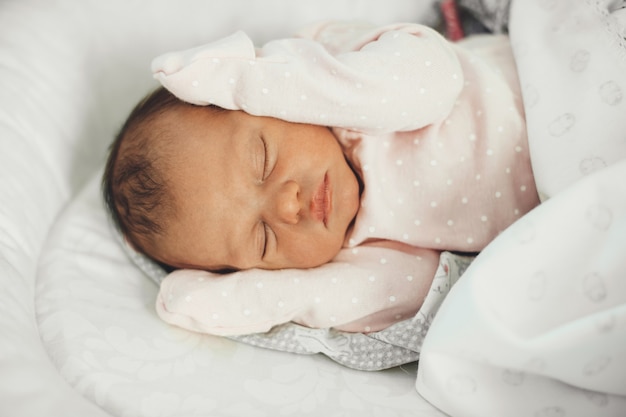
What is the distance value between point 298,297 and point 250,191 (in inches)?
7.8

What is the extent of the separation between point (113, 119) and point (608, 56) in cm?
97

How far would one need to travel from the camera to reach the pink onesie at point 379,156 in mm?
1014

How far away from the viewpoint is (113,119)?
4.42 feet

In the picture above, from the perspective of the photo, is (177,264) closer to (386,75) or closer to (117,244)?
(117,244)

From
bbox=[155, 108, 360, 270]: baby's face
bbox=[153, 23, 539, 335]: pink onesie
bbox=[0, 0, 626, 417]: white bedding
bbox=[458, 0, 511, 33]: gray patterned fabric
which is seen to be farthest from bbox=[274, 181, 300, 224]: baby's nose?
bbox=[458, 0, 511, 33]: gray patterned fabric

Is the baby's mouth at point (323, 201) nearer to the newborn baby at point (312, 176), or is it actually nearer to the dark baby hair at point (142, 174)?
the newborn baby at point (312, 176)

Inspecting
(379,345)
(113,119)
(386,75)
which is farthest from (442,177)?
(113,119)

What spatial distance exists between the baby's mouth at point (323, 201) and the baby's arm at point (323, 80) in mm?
108

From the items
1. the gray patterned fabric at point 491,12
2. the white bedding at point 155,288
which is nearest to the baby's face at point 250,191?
the white bedding at point 155,288

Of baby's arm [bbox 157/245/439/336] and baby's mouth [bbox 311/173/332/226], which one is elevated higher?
baby's mouth [bbox 311/173/332/226]

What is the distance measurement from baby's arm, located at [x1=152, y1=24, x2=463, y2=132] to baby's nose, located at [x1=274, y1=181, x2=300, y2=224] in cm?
13

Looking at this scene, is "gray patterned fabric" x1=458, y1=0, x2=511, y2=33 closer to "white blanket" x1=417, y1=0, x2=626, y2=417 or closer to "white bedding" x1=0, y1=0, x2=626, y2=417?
"white bedding" x1=0, y1=0, x2=626, y2=417

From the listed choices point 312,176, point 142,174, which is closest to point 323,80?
point 312,176

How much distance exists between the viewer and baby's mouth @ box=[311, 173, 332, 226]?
103 centimetres
